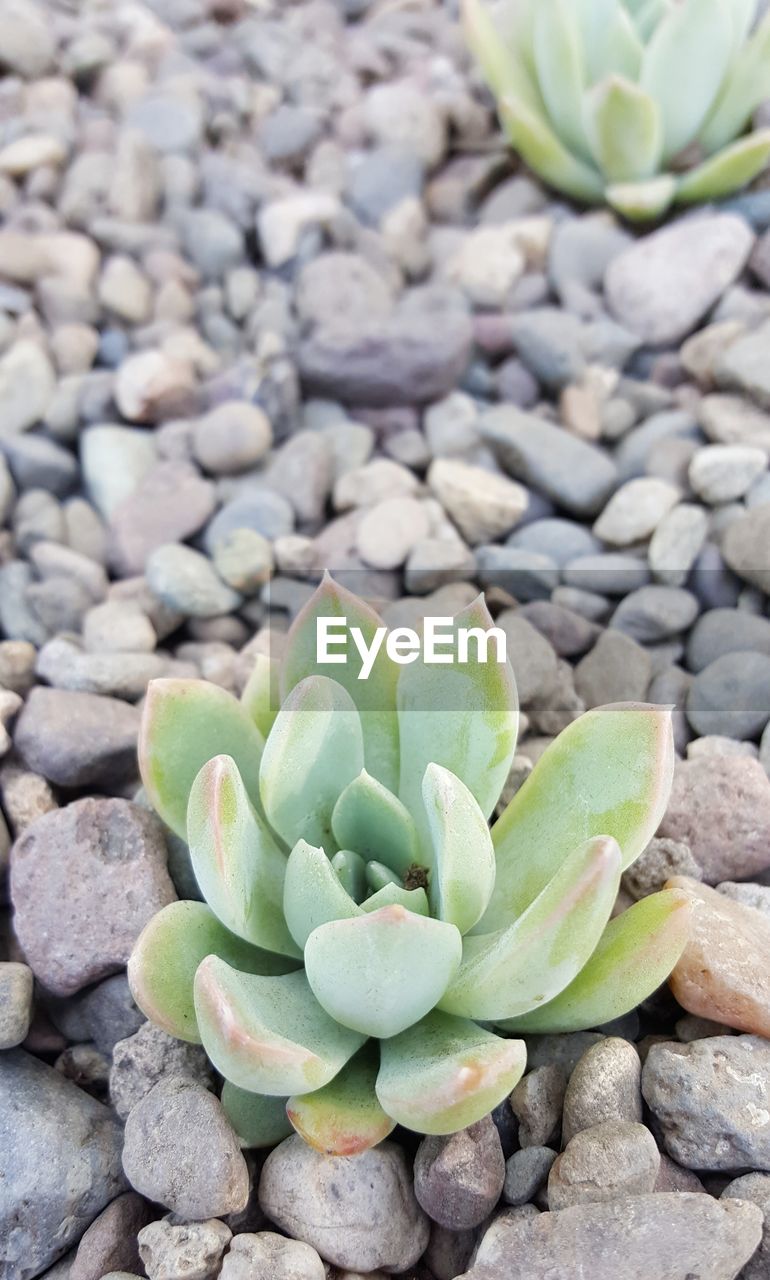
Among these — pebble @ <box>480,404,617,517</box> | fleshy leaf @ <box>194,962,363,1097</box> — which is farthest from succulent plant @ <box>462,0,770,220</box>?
fleshy leaf @ <box>194,962,363,1097</box>

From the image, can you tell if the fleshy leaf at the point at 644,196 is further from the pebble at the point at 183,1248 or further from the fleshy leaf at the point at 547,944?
the pebble at the point at 183,1248

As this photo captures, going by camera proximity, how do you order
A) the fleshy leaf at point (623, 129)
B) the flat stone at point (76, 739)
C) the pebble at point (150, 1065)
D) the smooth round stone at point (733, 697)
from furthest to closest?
the fleshy leaf at point (623, 129)
the smooth round stone at point (733, 697)
the flat stone at point (76, 739)
the pebble at point (150, 1065)

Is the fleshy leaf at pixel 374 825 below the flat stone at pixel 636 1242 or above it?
above

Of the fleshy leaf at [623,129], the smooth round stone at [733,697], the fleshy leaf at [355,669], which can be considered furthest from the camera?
the fleshy leaf at [623,129]

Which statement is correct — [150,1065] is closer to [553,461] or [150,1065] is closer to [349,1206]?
[349,1206]

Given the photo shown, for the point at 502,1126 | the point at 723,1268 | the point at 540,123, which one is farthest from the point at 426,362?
the point at 723,1268

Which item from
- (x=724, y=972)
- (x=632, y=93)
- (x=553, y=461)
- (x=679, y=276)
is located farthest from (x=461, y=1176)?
(x=632, y=93)

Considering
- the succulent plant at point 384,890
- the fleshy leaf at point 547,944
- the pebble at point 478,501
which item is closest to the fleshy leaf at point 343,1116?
the succulent plant at point 384,890

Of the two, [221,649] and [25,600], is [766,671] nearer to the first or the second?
[221,649]

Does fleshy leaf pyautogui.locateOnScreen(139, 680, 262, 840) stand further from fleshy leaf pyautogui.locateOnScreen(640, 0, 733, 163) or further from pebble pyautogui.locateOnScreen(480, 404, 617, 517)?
fleshy leaf pyautogui.locateOnScreen(640, 0, 733, 163)

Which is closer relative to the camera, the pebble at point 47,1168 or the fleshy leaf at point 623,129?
the pebble at point 47,1168
